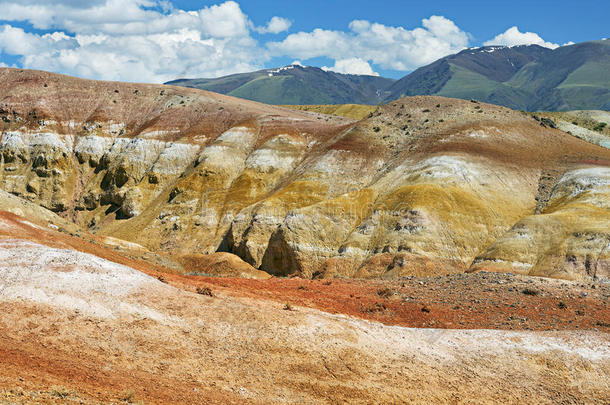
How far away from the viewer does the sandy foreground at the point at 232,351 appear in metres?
11.7

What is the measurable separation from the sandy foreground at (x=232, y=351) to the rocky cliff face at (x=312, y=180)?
18.2 m

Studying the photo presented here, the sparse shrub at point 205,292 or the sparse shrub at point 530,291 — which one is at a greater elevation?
the sparse shrub at point 530,291

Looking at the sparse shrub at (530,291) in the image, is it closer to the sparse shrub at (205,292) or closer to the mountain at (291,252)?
the mountain at (291,252)

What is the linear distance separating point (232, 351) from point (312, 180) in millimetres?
44722

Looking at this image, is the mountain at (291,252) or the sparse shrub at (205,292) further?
the sparse shrub at (205,292)

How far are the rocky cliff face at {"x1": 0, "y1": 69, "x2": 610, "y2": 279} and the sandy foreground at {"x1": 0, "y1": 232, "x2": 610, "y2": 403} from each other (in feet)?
59.8

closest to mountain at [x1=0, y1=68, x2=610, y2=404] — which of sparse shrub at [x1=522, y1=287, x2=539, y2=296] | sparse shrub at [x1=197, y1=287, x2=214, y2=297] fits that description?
sparse shrub at [x1=522, y1=287, x2=539, y2=296]

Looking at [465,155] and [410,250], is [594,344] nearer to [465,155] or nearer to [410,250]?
[410,250]

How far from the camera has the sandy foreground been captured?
38.4 feet

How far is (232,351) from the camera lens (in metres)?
14.0

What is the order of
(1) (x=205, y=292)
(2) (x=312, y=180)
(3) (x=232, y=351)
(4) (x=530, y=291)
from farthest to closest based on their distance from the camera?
(2) (x=312, y=180) → (4) (x=530, y=291) → (1) (x=205, y=292) → (3) (x=232, y=351)

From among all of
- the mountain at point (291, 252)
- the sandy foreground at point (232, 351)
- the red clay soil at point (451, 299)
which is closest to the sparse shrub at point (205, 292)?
the mountain at point (291, 252)

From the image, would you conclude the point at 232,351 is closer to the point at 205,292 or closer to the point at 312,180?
the point at 205,292

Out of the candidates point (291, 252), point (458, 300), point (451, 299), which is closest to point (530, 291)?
point (458, 300)
